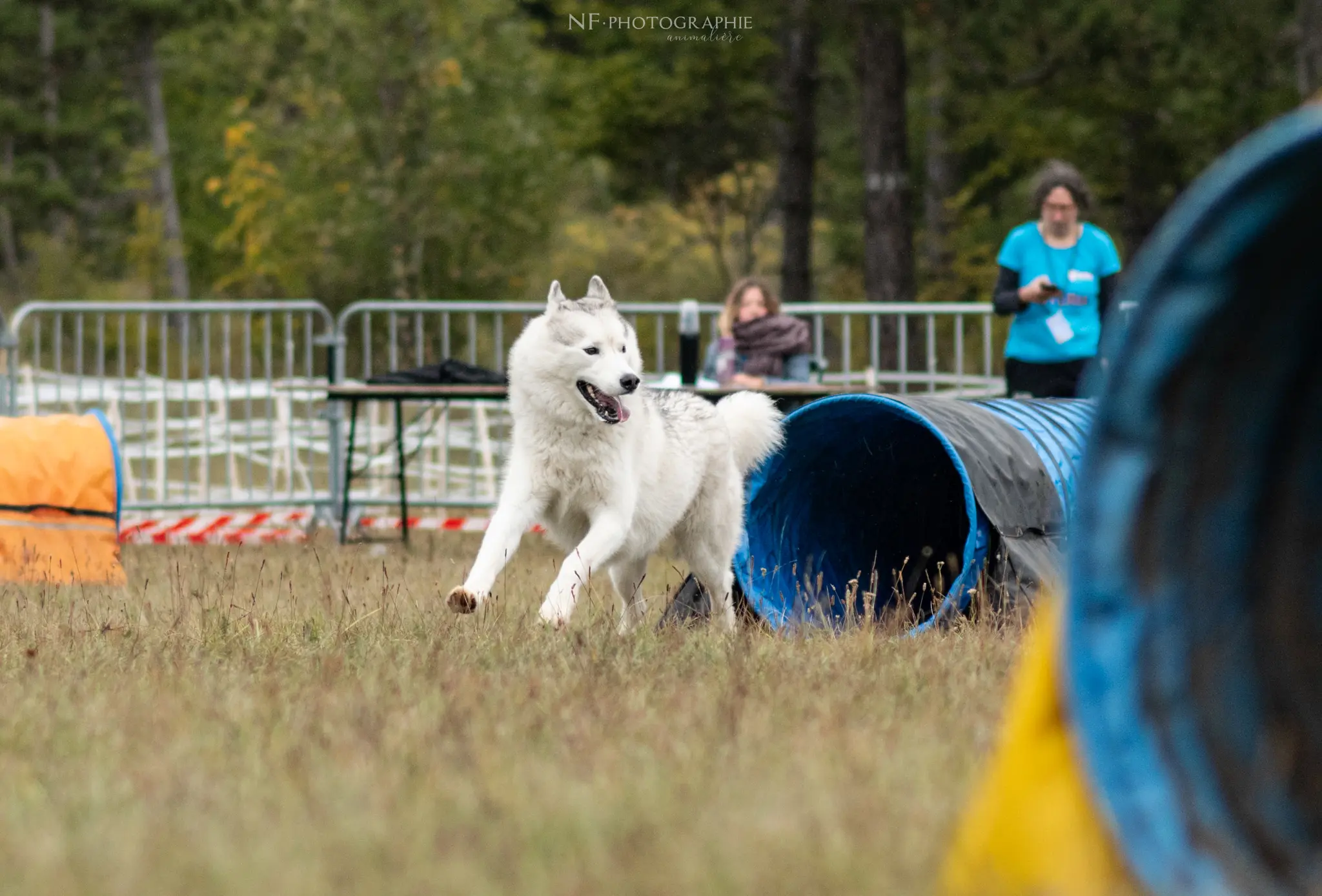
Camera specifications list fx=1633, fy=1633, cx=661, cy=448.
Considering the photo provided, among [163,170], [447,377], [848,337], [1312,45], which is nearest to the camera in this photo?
[447,377]

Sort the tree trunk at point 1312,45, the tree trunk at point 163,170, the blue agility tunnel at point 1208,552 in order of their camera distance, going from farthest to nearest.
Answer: the tree trunk at point 163,170
the tree trunk at point 1312,45
the blue agility tunnel at point 1208,552

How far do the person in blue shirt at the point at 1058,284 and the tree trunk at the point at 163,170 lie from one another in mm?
25905

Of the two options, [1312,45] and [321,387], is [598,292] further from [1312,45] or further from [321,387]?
Answer: [1312,45]

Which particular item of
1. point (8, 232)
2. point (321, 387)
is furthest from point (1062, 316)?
point (8, 232)

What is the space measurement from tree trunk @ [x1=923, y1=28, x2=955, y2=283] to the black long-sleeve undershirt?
645 inches

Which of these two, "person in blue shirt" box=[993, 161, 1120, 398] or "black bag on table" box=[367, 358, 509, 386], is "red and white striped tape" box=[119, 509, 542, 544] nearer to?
"black bag on table" box=[367, 358, 509, 386]

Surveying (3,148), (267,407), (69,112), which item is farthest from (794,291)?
(3,148)

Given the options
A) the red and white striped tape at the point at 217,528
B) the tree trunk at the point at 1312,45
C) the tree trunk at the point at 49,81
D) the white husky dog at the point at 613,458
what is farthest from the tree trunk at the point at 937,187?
the white husky dog at the point at 613,458

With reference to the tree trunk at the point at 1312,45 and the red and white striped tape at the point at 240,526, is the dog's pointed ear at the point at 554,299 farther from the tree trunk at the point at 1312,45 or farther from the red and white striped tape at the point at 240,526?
the tree trunk at the point at 1312,45

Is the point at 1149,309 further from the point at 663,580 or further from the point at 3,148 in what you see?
the point at 3,148

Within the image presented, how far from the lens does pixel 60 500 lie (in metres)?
8.22

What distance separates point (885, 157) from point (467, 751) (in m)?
14.3

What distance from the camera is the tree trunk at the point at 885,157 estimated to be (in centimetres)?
Answer: 1675

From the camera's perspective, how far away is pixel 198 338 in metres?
28.0
